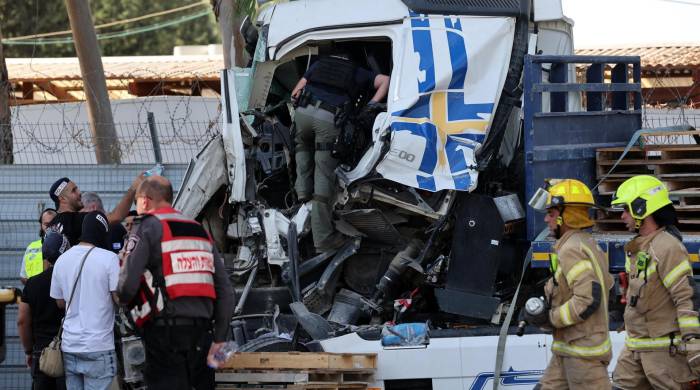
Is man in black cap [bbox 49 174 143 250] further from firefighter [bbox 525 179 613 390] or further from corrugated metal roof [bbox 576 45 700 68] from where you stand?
corrugated metal roof [bbox 576 45 700 68]

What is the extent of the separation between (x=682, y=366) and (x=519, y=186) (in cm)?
242

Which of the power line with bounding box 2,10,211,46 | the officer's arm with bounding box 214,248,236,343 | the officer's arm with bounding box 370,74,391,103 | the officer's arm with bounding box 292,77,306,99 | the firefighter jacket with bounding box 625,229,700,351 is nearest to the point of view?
the firefighter jacket with bounding box 625,229,700,351

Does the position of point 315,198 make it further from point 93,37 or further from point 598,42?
point 598,42

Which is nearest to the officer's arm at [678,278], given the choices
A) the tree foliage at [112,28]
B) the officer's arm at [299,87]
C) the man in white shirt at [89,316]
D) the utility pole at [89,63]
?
the officer's arm at [299,87]

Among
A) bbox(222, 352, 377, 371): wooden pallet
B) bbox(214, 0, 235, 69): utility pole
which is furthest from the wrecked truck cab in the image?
Answer: bbox(214, 0, 235, 69): utility pole

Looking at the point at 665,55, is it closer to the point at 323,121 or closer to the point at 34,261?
the point at 323,121

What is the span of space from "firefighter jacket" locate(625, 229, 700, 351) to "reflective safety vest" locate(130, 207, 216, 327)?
2.41 m

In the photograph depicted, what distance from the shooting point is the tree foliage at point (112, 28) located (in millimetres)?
36875

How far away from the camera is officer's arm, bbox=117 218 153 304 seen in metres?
6.31

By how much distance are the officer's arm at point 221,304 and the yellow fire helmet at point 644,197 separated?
2.33m

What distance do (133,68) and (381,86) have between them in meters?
17.9

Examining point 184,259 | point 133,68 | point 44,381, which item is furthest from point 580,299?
point 133,68

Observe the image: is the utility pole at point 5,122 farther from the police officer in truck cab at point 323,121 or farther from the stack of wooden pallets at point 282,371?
the stack of wooden pallets at point 282,371

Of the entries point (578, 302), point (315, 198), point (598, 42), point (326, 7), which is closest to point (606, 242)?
point (578, 302)
